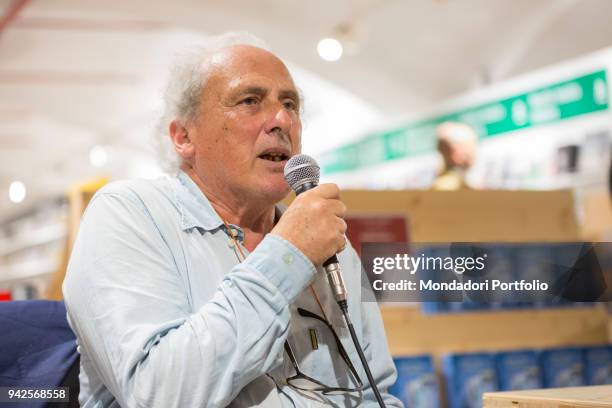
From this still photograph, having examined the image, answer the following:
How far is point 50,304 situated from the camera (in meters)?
1.52

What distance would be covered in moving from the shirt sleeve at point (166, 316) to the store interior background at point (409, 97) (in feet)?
1.92

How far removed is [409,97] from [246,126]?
6.68m

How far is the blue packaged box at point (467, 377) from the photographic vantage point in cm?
247

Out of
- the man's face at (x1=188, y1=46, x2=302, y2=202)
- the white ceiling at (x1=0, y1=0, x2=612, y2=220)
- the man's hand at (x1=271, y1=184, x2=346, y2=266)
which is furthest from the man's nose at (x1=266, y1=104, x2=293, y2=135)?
the white ceiling at (x1=0, y1=0, x2=612, y2=220)

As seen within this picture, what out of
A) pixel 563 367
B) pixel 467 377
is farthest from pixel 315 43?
pixel 563 367

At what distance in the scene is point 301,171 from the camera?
4.24ft

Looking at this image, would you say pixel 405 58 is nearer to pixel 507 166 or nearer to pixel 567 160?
pixel 507 166

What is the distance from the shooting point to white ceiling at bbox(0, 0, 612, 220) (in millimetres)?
6691

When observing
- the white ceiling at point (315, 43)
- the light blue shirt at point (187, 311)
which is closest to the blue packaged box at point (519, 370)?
the light blue shirt at point (187, 311)

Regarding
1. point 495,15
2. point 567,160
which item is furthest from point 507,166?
point 495,15

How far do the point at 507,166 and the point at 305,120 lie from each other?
186 inches

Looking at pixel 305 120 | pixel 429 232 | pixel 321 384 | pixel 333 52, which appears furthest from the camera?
pixel 333 52

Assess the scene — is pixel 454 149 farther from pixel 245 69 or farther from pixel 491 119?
pixel 245 69

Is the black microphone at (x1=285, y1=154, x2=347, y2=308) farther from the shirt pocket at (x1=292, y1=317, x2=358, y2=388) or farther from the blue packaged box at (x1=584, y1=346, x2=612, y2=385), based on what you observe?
the blue packaged box at (x1=584, y1=346, x2=612, y2=385)
